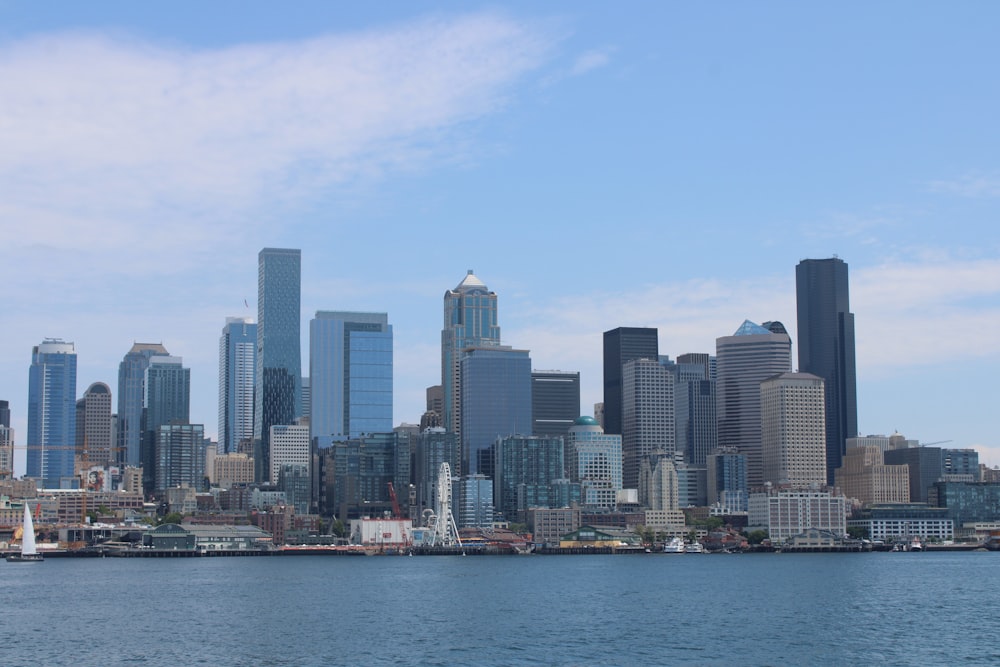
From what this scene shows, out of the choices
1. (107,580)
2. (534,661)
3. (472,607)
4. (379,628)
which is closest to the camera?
(534,661)

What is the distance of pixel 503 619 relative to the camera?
311 ft

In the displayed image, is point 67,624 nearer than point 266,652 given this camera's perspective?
No

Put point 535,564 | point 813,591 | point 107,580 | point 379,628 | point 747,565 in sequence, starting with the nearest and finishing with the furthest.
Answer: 1. point 379,628
2. point 813,591
3. point 107,580
4. point 747,565
5. point 535,564

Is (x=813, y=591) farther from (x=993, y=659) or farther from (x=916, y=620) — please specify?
(x=993, y=659)

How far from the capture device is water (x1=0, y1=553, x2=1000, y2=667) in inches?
2977

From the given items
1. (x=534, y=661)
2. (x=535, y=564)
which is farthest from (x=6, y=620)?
(x=535, y=564)

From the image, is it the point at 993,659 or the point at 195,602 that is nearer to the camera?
the point at 993,659

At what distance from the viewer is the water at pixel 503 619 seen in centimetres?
7562

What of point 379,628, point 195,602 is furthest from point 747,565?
point 379,628

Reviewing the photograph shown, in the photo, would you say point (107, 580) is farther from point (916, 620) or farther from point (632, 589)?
point (916, 620)

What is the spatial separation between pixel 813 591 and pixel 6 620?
6464cm

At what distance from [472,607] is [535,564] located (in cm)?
9205

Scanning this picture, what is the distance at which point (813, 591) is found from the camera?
123 m

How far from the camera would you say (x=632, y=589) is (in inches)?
5084
